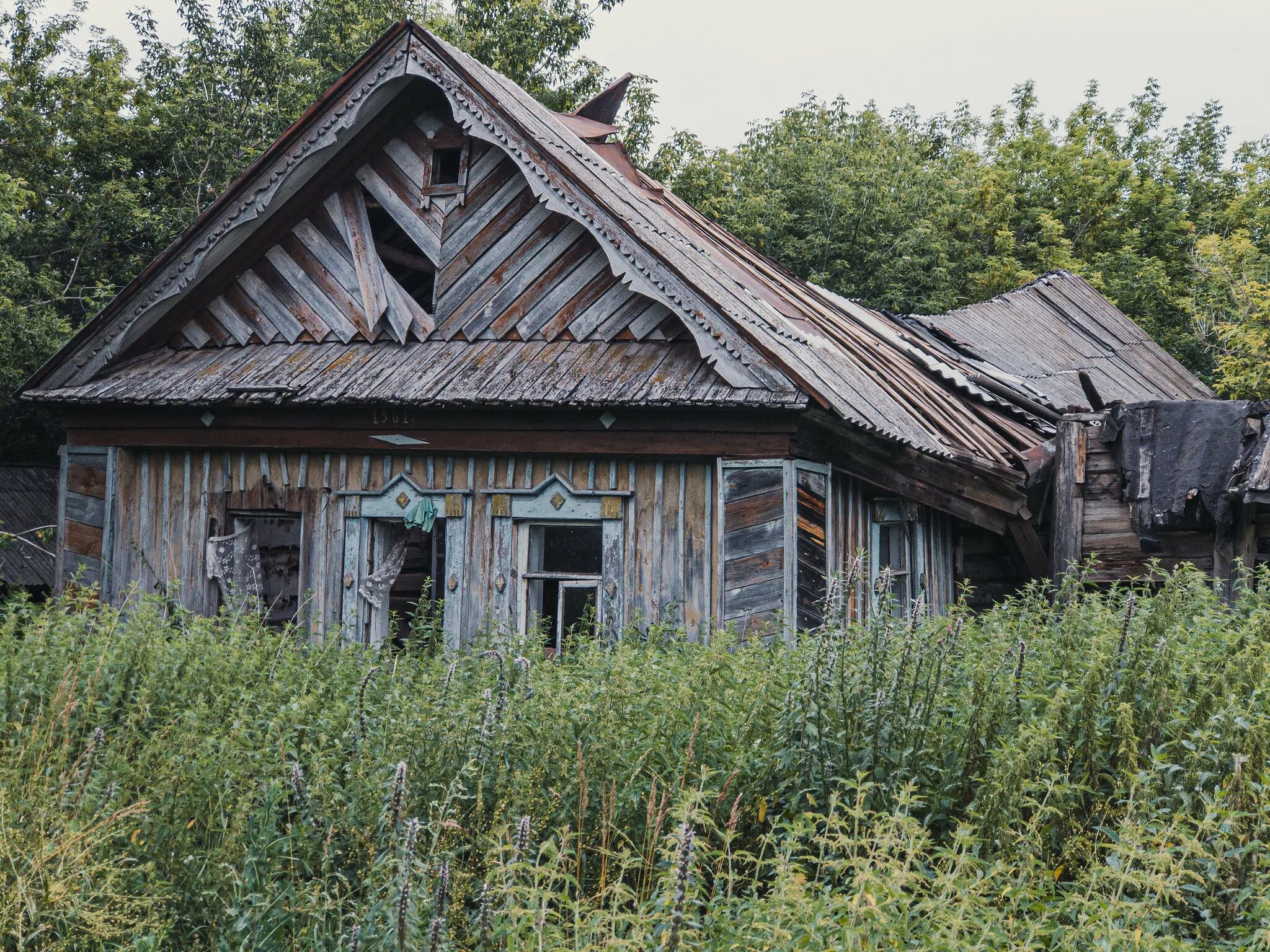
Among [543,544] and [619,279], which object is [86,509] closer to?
[543,544]

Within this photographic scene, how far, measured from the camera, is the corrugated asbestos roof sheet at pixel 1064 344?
1458 cm

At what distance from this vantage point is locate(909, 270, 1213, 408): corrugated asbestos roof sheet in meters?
14.6

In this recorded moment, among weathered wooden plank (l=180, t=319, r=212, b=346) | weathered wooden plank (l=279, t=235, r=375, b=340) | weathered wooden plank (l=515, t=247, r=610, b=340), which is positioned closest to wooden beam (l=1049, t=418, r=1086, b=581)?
weathered wooden plank (l=515, t=247, r=610, b=340)

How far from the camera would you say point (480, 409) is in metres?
9.34

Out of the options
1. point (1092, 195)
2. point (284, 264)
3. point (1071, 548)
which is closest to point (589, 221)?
point (284, 264)

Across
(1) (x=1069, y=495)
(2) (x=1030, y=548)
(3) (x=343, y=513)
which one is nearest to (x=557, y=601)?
(3) (x=343, y=513)

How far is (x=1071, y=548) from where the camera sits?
10141 mm

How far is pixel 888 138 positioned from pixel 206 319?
86.5ft

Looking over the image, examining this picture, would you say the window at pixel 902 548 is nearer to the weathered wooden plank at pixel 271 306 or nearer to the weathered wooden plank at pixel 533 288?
the weathered wooden plank at pixel 533 288

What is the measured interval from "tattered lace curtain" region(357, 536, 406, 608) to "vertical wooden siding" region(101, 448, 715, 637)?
0.75 ft

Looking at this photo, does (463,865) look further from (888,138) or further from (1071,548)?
Result: (888,138)

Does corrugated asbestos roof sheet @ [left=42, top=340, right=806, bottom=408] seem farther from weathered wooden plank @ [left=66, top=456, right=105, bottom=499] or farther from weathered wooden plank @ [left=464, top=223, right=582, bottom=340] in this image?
Result: weathered wooden plank @ [left=66, top=456, right=105, bottom=499]

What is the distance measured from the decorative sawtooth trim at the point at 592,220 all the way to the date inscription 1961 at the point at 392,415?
2.02 m

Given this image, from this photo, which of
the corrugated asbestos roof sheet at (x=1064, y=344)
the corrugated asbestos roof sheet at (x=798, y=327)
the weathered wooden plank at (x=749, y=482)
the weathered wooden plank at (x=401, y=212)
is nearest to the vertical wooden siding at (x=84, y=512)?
the weathered wooden plank at (x=401, y=212)
